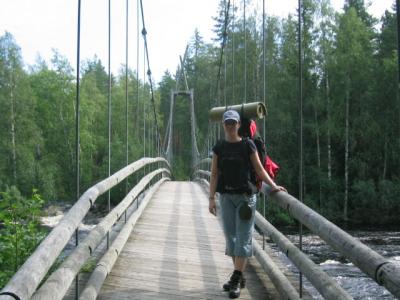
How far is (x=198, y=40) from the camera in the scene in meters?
51.3

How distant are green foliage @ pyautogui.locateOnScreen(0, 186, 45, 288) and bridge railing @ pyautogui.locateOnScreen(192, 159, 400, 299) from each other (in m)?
2.23

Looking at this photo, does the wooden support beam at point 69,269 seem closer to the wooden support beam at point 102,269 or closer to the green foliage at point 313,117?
the wooden support beam at point 102,269

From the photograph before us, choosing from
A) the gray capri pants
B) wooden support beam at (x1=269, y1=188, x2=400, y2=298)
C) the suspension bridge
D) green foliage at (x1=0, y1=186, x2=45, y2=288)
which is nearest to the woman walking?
the gray capri pants

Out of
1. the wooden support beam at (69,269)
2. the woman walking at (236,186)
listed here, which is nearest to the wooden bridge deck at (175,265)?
the woman walking at (236,186)

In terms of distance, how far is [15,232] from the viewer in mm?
4664

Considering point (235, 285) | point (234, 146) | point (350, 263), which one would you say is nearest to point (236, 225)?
point (235, 285)

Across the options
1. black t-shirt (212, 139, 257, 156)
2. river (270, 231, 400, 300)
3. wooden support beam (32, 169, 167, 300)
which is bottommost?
river (270, 231, 400, 300)

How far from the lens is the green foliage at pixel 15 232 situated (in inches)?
182

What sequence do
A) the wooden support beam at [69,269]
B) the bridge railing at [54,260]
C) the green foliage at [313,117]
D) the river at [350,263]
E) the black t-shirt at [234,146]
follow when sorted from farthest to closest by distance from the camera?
the green foliage at [313,117], the river at [350,263], the black t-shirt at [234,146], the wooden support beam at [69,269], the bridge railing at [54,260]

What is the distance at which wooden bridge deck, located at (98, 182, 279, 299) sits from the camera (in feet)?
9.87

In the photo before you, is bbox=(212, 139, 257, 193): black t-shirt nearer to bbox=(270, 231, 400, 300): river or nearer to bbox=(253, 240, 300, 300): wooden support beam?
bbox=(253, 240, 300, 300): wooden support beam

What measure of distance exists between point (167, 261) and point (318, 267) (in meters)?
1.72

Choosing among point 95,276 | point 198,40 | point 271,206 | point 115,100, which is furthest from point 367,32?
point 198,40

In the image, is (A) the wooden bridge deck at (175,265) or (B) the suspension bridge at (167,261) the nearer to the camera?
(B) the suspension bridge at (167,261)
